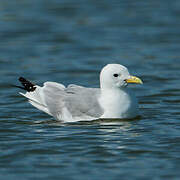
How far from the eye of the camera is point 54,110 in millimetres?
11258

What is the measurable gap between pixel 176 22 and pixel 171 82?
5.38m

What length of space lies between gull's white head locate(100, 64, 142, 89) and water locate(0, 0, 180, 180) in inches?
24.0

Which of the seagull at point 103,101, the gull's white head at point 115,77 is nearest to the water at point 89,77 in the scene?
the seagull at point 103,101

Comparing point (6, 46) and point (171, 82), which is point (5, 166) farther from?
point (6, 46)

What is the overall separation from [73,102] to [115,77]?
0.79m

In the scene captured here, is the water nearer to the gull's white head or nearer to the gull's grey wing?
the gull's grey wing

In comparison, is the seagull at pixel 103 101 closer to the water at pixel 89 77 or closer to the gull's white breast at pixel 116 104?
the gull's white breast at pixel 116 104

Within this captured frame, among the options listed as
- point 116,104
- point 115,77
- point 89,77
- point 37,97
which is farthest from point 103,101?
point 89,77

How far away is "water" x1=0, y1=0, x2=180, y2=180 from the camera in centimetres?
909

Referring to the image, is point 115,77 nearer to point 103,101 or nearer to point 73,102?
point 103,101

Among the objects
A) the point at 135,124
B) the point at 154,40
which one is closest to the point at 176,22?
the point at 154,40

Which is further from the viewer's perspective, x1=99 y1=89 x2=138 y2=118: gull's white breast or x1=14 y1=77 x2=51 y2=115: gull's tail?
x1=14 y1=77 x2=51 y2=115: gull's tail

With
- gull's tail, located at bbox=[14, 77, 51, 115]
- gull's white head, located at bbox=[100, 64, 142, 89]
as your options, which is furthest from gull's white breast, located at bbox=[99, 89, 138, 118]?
gull's tail, located at bbox=[14, 77, 51, 115]

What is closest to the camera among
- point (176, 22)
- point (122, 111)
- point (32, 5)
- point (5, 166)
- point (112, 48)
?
point (5, 166)
